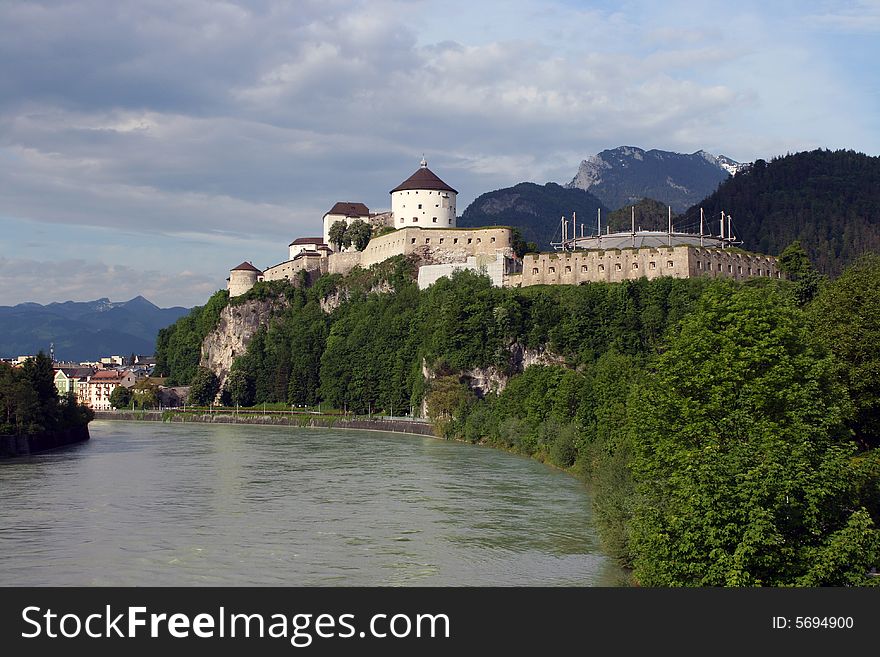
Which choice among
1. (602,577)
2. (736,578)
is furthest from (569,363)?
(736,578)

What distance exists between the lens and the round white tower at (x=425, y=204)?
8656cm

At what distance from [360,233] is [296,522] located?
63.8m

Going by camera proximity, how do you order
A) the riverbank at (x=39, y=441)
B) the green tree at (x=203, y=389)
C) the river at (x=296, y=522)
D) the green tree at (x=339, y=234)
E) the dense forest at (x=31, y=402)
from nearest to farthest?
the river at (x=296, y=522), the riverbank at (x=39, y=441), the dense forest at (x=31, y=402), the green tree at (x=339, y=234), the green tree at (x=203, y=389)

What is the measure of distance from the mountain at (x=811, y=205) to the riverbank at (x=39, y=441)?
7462 cm

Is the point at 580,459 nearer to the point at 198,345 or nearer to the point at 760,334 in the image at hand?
the point at 760,334

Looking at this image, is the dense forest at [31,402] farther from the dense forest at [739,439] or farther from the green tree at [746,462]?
the green tree at [746,462]

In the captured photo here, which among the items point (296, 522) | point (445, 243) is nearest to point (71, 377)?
point (445, 243)

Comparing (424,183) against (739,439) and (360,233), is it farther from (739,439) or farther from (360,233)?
(739,439)

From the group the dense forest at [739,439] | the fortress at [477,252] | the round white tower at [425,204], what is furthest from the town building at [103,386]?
the dense forest at [739,439]

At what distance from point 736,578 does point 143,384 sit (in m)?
94.2

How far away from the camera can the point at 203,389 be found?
95625 mm

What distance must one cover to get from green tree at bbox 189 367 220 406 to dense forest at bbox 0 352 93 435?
3509 centimetres

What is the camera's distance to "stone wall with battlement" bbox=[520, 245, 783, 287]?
62.5 m

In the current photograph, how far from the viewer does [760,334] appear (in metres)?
21.7
